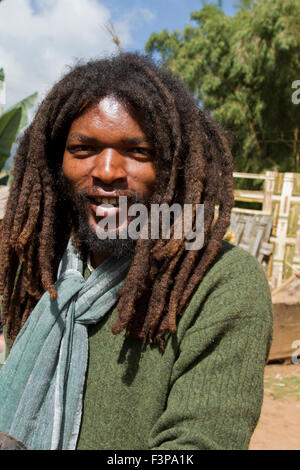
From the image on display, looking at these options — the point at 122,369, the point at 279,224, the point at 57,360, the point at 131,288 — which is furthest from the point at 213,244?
the point at 279,224

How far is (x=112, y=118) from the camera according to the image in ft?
5.03

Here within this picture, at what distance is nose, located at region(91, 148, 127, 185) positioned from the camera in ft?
4.99

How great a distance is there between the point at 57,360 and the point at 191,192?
70 centimetres

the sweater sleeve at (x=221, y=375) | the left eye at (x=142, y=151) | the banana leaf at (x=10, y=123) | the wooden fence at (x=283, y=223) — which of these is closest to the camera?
the sweater sleeve at (x=221, y=375)

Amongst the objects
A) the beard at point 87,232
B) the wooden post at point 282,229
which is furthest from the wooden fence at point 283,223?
the beard at point 87,232

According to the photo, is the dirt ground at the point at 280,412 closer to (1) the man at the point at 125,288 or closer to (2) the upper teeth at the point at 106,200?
(1) the man at the point at 125,288

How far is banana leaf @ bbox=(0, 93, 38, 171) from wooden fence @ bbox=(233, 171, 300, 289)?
17.9 feet

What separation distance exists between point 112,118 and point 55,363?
32.4 inches

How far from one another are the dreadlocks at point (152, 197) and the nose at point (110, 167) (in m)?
0.12

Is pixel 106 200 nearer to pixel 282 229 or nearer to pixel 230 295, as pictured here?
pixel 230 295

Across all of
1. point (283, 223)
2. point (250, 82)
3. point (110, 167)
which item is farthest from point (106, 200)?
point (250, 82)

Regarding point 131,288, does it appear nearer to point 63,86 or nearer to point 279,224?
point 63,86

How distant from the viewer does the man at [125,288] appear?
130 centimetres

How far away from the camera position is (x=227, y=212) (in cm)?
156
